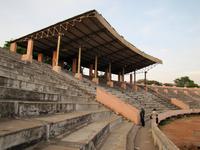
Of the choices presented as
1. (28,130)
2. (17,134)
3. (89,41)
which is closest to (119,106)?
(89,41)

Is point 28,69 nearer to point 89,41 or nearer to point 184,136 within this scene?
point 184,136

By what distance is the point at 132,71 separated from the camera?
3250 centimetres

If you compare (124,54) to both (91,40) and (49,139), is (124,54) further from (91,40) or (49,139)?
(49,139)

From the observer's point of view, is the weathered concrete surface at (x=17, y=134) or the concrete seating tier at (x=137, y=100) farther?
the concrete seating tier at (x=137, y=100)

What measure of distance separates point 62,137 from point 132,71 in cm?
2917

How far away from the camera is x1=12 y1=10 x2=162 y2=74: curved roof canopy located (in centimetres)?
1555

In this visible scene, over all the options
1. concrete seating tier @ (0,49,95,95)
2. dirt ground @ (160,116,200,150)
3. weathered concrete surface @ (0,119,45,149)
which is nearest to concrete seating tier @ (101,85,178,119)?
dirt ground @ (160,116,200,150)

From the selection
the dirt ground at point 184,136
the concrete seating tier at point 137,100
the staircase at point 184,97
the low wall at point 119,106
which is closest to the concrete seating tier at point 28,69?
the low wall at point 119,106

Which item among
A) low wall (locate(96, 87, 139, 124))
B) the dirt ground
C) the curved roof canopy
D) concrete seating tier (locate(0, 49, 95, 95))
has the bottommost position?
the dirt ground

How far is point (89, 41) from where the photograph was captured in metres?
19.0

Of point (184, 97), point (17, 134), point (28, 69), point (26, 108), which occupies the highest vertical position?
point (28, 69)

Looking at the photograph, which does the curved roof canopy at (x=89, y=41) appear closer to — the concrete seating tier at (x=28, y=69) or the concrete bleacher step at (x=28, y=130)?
the concrete seating tier at (x=28, y=69)

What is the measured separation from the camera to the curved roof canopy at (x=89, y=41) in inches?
612

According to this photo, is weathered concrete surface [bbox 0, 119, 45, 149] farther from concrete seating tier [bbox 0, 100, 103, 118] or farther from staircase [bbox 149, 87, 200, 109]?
staircase [bbox 149, 87, 200, 109]
